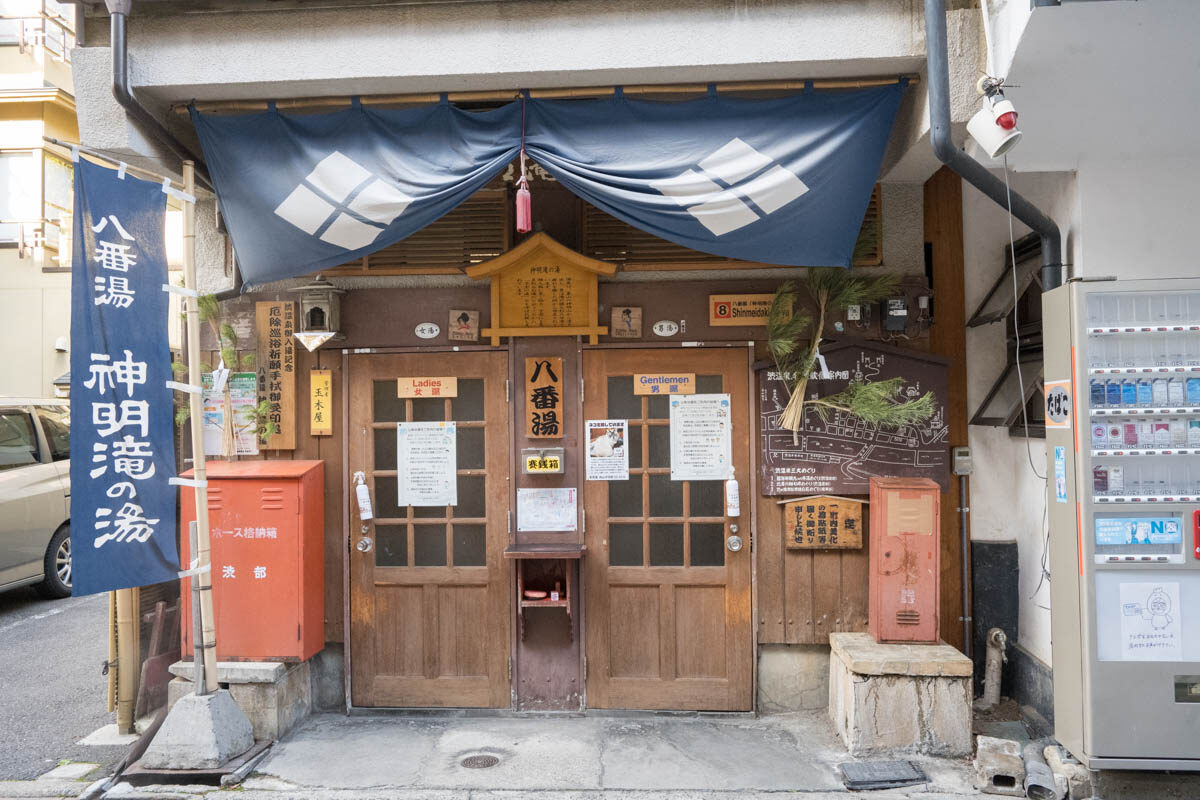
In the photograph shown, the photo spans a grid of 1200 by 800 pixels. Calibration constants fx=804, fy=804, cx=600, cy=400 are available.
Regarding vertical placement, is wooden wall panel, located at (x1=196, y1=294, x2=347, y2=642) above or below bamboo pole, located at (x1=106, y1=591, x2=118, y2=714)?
above

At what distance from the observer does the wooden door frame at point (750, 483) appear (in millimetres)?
6543

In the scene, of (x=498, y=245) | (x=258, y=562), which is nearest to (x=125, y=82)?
(x=498, y=245)

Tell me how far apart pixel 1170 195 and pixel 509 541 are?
5315 millimetres

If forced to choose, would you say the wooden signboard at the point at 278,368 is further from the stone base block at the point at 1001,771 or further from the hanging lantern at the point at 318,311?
the stone base block at the point at 1001,771

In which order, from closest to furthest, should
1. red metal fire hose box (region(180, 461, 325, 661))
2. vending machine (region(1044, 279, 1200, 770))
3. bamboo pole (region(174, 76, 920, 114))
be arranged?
1. vending machine (region(1044, 279, 1200, 770))
2. bamboo pole (region(174, 76, 920, 114))
3. red metal fire hose box (region(180, 461, 325, 661))

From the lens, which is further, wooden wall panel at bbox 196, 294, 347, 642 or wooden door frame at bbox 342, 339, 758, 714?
wooden wall panel at bbox 196, 294, 347, 642

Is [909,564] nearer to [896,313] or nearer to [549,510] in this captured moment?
[896,313]

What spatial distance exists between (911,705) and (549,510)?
306 cm

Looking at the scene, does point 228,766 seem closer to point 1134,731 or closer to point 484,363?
point 484,363

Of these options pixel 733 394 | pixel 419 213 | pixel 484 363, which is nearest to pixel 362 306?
pixel 484 363

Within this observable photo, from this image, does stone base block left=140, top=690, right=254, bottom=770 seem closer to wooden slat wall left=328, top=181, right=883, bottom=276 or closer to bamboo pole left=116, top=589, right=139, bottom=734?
bamboo pole left=116, top=589, right=139, bottom=734

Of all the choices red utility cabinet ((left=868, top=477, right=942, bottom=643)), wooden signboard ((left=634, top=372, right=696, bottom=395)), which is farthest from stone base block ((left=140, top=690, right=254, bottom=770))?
red utility cabinet ((left=868, top=477, right=942, bottom=643))

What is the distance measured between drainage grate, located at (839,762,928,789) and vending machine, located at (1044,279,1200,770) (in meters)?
1.00

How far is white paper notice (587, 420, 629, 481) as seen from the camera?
6.64 metres
